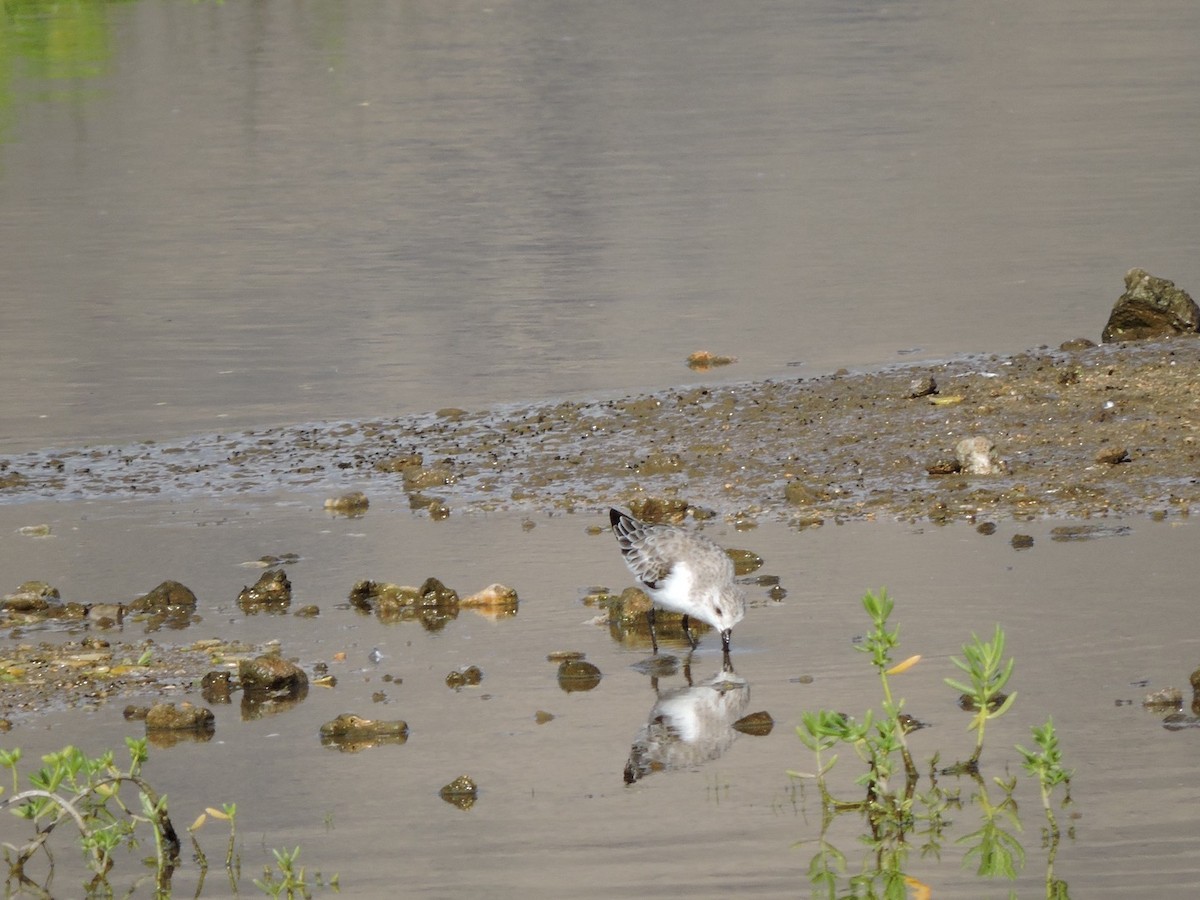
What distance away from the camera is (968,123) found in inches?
995

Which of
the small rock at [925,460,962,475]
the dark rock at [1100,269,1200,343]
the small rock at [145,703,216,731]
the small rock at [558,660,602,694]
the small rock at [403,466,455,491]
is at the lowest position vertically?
the small rock at [145,703,216,731]

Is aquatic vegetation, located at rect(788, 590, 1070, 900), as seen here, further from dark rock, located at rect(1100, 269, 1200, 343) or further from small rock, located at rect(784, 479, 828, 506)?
dark rock, located at rect(1100, 269, 1200, 343)

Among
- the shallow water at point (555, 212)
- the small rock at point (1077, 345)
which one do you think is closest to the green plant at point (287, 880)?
the shallow water at point (555, 212)

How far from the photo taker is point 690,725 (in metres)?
7.40

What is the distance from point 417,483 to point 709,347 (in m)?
3.66

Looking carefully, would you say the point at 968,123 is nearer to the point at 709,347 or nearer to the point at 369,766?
the point at 709,347

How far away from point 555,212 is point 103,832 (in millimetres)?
14311

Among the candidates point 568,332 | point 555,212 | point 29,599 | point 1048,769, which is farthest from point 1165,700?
point 555,212

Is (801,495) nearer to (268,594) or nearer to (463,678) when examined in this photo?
(268,594)

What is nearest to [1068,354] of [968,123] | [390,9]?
[968,123]

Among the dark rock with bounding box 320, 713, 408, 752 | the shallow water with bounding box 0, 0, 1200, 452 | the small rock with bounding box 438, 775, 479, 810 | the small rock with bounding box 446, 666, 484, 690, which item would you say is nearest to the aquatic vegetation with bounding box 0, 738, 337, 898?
the small rock with bounding box 438, 775, 479, 810

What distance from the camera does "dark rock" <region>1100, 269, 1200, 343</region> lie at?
487 inches

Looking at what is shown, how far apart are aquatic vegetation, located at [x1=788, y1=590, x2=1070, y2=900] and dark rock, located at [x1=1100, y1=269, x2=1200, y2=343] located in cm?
609

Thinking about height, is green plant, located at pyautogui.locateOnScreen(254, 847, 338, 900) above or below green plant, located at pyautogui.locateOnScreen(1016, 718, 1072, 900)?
below
